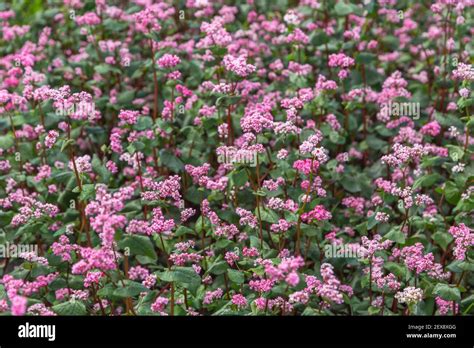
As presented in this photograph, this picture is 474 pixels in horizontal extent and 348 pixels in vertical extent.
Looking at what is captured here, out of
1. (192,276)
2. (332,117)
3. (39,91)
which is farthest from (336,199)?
(39,91)

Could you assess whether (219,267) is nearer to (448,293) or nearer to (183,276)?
(183,276)

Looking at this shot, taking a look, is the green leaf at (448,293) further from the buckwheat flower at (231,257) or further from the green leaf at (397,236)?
the buckwheat flower at (231,257)

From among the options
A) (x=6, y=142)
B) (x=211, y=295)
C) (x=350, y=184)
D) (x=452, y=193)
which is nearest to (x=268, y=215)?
(x=211, y=295)

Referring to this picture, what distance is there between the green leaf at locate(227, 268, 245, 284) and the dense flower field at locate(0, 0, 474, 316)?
0.02 meters

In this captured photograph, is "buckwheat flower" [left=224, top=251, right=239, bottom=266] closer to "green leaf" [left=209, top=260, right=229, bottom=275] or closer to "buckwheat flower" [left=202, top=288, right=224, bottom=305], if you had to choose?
"green leaf" [left=209, top=260, right=229, bottom=275]

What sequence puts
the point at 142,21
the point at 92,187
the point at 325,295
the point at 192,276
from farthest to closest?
the point at 142,21 < the point at 92,187 < the point at 192,276 < the point at 325,295

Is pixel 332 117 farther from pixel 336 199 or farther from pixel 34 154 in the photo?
pixel 34 154

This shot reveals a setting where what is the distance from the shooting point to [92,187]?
3951 mm

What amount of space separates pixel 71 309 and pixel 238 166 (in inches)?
41.7

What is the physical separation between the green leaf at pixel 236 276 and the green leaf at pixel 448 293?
87 centimetres

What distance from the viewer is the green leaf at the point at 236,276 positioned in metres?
3.69

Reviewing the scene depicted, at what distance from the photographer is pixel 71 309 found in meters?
3.55

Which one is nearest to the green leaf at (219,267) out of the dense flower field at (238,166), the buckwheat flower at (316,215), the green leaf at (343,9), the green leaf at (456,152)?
the dense flower field at (238,166)

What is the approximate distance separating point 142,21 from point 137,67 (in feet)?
2.62
